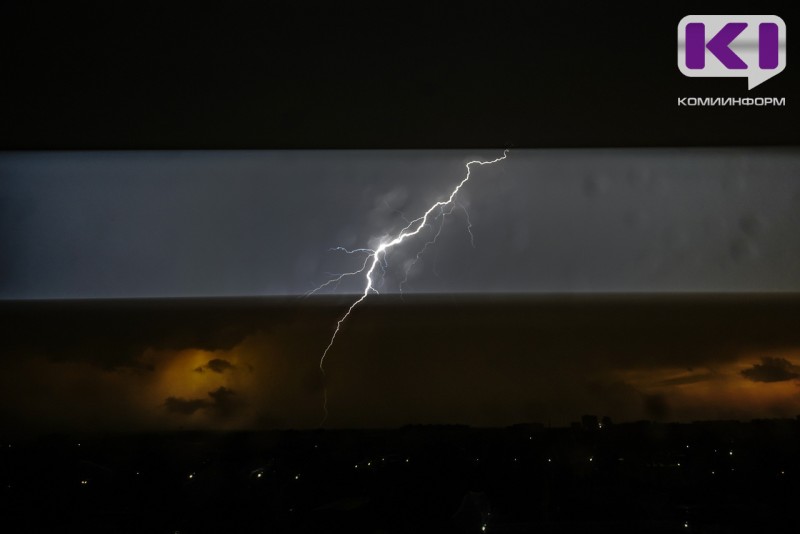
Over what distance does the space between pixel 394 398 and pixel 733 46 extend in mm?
2198

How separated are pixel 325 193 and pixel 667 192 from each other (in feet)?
5.67

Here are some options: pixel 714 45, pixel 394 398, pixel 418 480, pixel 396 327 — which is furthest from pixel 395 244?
pixel 714 45

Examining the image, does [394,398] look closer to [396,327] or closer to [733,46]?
[396,327]

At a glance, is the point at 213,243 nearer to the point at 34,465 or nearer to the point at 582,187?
the point at 34,465

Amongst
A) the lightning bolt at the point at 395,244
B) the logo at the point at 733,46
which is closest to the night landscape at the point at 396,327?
the lightning bolt at the point at 395,244

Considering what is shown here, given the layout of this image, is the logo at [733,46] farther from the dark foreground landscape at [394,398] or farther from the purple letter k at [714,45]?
the dark foreground landscape at [394,398]

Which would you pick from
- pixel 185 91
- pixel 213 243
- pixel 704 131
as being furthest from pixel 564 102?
pixel 213 243

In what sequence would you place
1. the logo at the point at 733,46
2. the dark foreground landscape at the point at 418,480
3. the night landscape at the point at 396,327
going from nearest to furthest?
the logo at the point at 733,46
the dark foreground landscape at the point at 418,480
the night landscape at the point at 396,327

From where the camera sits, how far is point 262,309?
3.39m

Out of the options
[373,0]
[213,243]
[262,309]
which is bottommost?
[262,309]

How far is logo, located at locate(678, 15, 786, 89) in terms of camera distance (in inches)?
98.3

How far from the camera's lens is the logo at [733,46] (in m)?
2.50

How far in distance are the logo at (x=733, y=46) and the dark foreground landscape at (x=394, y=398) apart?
115 cm

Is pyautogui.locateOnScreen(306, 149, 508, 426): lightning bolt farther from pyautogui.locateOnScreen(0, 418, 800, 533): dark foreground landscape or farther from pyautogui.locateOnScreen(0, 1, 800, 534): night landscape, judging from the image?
pyautogui.locateOnScreen(0, 418, 800, 533): dark foreground landscape
